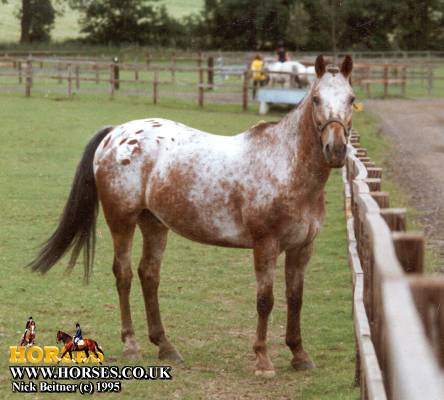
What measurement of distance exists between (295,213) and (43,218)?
631 cm

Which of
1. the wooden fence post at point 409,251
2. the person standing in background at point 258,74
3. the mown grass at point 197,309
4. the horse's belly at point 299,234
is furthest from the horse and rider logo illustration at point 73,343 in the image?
the person standing in background at point 258,74

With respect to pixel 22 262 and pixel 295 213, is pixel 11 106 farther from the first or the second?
pixel 295 213

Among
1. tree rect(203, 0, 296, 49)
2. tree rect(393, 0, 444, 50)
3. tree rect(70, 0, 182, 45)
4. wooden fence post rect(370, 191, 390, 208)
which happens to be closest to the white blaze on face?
wooden fence post rect(370, 191, 390, 208)

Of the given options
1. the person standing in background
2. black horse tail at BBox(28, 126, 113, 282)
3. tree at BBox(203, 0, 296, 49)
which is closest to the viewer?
black horse tail at BBox(28, 126, 113, 282)

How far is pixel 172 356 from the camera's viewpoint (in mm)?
6121

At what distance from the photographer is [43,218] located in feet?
37.6

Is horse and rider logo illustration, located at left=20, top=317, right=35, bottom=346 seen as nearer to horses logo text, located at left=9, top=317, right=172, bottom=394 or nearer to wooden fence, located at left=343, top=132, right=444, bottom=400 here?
horses logo text, located at left=9, top=317, right=172, bottom=394

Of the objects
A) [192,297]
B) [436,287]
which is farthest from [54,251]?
[436,287]

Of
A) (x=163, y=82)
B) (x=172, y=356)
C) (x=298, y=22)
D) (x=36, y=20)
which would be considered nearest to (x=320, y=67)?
(x=172, y=356)

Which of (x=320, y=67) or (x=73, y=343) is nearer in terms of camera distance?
(x=320, y=67)

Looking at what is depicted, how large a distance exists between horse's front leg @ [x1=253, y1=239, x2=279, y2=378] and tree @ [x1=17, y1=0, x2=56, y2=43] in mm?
65082

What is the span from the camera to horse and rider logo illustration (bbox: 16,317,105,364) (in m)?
5.89

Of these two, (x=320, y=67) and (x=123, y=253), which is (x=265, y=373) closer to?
(x=123, y=253)

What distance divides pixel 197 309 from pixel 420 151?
12.0 meters
